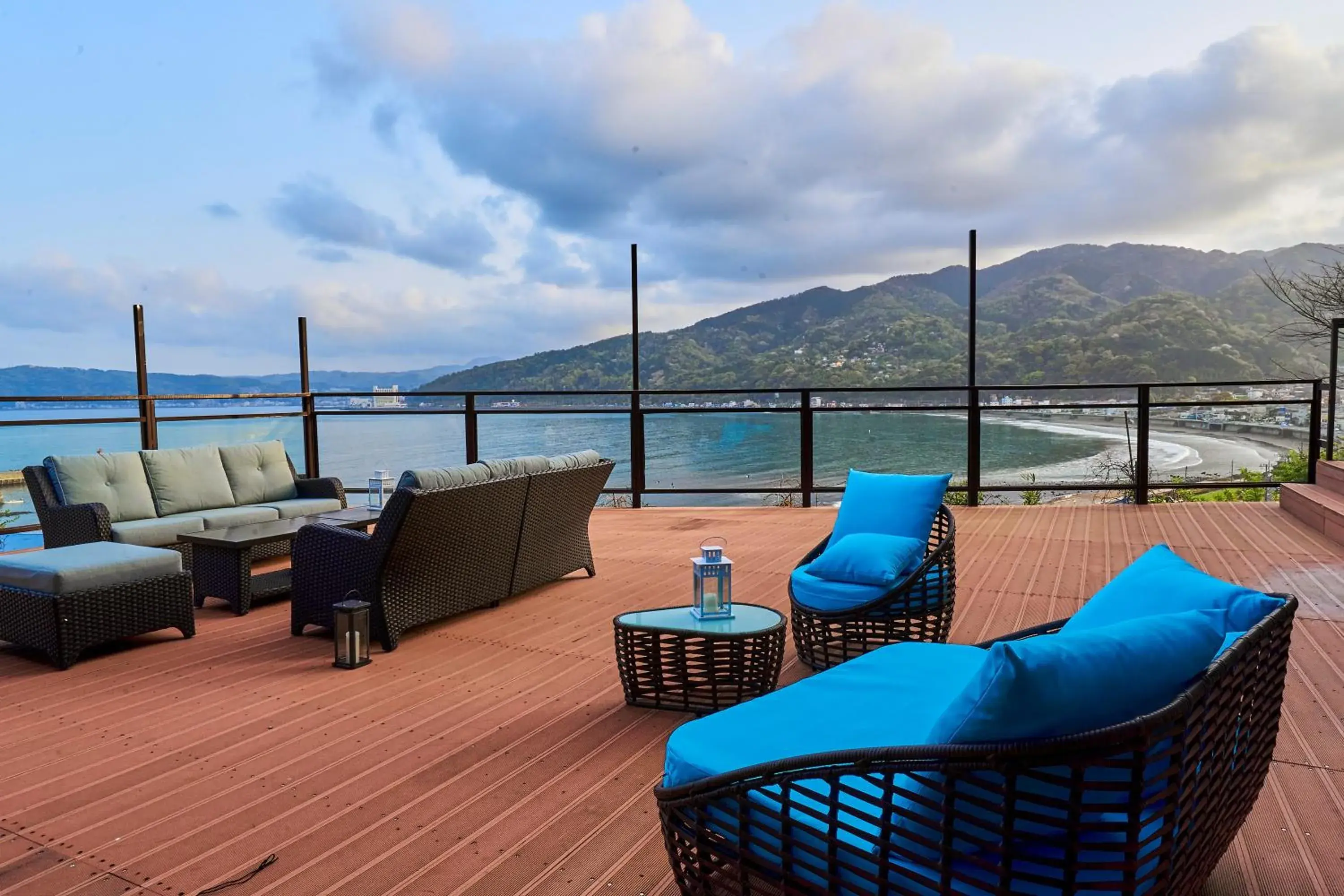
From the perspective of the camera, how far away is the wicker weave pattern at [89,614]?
3541mm

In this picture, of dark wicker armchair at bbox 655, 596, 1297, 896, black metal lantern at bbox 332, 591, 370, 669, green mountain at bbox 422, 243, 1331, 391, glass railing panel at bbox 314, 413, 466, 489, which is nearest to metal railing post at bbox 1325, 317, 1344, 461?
green mountain at bbox 422, 243, 1331, 391

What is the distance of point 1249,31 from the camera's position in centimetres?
902

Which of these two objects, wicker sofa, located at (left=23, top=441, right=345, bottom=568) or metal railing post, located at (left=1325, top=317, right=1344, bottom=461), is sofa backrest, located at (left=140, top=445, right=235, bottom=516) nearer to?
wicker sofa, located at (left=23, top=441, right=345, bottom=568)

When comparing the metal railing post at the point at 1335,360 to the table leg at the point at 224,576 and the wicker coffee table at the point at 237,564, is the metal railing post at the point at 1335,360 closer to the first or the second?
the wicker coffee table at the point at 237,564

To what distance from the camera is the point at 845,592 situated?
3270 millimetres

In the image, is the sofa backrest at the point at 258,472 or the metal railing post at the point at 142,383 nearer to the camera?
the sofa backrest at the point at 258,472

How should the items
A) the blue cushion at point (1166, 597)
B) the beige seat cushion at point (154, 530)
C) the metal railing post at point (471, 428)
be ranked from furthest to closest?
the metal railing post at point (471, 428)
the beige seat cushion at point (154, 530)
the blue cushion at point (1166, 597)

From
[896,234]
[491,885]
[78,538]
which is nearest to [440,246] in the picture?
[896,234]

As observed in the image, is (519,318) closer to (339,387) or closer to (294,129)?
(294,129)


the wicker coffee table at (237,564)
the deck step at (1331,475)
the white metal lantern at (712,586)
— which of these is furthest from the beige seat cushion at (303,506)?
the deck step at (1331,475)

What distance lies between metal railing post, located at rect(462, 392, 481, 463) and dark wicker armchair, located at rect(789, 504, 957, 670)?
17.6 feet

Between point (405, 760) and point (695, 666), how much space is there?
3.27 feet

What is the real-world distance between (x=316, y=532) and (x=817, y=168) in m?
11.7

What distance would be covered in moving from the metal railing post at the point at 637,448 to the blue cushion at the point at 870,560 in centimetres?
465
